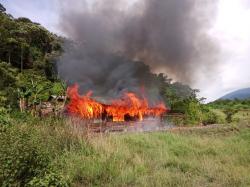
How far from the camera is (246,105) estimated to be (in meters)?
31.8

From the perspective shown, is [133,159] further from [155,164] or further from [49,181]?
[49,181]

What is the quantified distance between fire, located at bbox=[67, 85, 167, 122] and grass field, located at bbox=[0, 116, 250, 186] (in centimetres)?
740

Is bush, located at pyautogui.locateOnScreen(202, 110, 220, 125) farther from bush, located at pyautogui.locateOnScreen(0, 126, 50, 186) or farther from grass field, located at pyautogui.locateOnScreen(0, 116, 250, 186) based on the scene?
bush, located at pyautogui.locateOnScreen(0, 126, 50, 186)

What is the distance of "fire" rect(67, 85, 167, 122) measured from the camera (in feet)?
60.8

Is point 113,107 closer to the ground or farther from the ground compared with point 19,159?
farther from the ground

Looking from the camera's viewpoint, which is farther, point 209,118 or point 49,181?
point 209,118

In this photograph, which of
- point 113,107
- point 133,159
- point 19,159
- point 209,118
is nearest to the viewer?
point 19,159


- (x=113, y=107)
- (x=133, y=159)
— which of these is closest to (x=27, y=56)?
(x=113, y=107)

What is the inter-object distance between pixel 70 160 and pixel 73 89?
1232 cm

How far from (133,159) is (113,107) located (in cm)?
1070

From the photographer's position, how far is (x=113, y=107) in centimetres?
1917

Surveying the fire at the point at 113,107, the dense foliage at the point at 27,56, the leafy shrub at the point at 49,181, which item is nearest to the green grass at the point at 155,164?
the leafy shrub at the point at 49,181

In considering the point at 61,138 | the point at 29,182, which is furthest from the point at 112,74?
the point at 29,182

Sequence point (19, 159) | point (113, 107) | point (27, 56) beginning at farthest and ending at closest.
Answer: point (27, 56) → point (113, 107) → point (19, 159)
